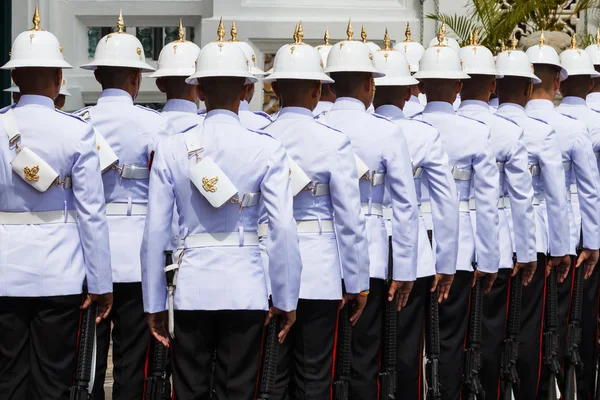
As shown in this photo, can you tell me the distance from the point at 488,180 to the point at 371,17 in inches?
272

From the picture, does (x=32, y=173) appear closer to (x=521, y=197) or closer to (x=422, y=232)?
(x=422, y=232)

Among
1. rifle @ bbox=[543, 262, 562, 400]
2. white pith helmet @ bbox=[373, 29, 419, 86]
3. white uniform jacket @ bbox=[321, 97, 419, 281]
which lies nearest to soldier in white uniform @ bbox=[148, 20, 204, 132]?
white pith helmet @ bbox=[373, 29, 419, 86]

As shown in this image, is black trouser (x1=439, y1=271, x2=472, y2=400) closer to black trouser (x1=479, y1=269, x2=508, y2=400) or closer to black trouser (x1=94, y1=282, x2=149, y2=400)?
black trouser (x1=479, y1=269, x2=508, y2=400)

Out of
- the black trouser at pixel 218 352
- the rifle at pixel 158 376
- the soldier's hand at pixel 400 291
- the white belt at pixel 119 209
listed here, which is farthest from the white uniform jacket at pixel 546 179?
the black trouser at pixel 218 352

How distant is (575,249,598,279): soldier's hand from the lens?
8523 millimetres

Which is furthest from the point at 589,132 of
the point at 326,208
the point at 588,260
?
the point at 326,208

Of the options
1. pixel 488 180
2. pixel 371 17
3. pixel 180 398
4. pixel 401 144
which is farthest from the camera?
pixel 371 17

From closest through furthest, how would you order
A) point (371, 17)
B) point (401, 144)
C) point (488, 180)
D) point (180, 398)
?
1. point (180, 398)
2. point (401, 144)
3. point (488, 180)
4. point (371, 17)

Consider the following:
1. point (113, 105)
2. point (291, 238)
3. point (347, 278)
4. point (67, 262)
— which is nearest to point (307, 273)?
point (347, 278)

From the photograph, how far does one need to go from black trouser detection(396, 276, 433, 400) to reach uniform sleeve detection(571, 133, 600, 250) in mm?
1752

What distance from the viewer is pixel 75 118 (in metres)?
5.95

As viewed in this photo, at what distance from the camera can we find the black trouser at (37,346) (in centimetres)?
583

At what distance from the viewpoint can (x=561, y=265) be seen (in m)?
8.24

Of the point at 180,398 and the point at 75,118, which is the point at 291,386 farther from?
the point at 75,118
